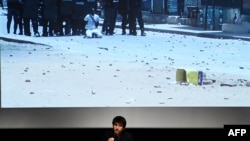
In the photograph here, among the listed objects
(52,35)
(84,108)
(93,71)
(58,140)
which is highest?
(52,35)

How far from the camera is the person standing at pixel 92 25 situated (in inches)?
165

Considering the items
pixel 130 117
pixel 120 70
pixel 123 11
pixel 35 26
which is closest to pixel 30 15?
pixel 35 26

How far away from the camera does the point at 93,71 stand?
4109 millimetres

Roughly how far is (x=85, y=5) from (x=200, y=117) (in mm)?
1350

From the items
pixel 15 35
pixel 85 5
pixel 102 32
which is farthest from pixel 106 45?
pixel 15 35

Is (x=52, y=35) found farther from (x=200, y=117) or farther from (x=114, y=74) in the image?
(x=200, y=117)

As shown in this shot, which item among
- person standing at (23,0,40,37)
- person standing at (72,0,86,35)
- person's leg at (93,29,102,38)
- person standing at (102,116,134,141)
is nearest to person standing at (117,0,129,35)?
person's leg at (93,29,102,38)

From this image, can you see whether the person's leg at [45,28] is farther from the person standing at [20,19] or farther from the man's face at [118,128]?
the man's face at [118,128]

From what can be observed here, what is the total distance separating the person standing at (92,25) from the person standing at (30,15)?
428mm

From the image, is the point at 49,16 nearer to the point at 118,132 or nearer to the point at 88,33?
the point at 88,33

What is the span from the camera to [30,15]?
4.27 m

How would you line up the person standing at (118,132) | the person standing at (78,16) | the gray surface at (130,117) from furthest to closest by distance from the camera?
the person standing at (78,16) → the gray surface at (130,117) → the person standing at (118,132)

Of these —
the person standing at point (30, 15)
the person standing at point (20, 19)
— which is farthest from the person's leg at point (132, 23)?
the person standing at point (20, 19)

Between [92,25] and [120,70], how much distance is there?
45cm
